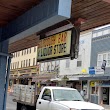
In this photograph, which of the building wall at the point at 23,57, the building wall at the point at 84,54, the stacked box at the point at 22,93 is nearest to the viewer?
the stacked box at the point at 22,93

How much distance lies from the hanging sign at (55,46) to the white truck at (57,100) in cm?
378

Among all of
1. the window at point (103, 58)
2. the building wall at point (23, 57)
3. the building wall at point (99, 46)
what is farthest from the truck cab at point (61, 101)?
the building wall at point (23, 57)

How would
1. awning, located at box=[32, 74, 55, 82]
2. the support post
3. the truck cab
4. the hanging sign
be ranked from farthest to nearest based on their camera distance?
awning, located at box=[32, 74, 55, 82] < the truck cab < the support post < the hanging sign

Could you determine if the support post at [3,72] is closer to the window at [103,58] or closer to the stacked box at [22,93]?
the stacked box at [22,93]

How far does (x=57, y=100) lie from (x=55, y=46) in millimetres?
5312

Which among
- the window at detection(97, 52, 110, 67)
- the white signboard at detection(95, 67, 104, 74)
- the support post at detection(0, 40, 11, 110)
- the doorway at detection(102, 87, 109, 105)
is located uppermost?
the window at detection(97, 52, 110, 67)

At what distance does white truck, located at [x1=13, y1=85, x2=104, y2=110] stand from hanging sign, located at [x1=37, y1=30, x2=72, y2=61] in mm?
3784

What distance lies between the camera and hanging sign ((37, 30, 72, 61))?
6379 millimetres

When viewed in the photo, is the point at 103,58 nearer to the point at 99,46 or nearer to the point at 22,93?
the point at 99,46

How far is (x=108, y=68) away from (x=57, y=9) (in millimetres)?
28988

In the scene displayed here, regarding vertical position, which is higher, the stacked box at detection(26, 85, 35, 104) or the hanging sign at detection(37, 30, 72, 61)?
the hanging sign at detection(37, 30, 72, 61)

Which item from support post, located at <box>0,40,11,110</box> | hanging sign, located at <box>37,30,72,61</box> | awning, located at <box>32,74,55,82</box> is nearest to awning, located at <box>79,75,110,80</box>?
awning, located at <box>32,74,55,82</box>

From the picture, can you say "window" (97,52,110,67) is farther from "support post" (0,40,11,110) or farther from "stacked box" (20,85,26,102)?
"support post" (0,40,11,110)

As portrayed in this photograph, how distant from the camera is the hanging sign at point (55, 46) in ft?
20.9
